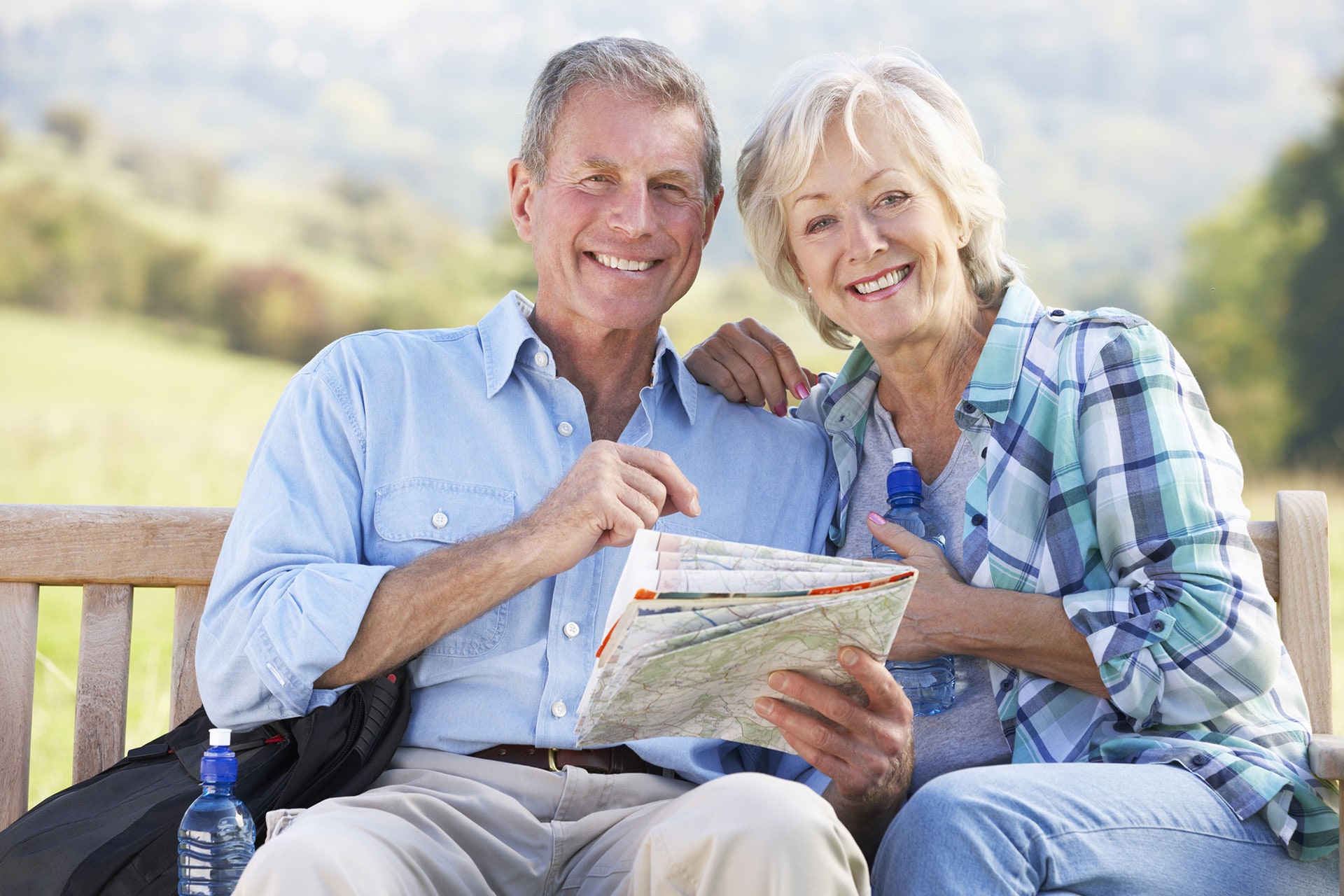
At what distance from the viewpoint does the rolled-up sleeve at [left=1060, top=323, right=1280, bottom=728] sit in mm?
2139

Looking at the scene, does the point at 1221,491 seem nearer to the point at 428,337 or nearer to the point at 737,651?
the point at 737,651

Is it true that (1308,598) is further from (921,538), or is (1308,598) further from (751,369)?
(751,369)

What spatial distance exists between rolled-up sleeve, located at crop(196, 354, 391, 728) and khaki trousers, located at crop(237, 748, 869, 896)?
0.82 ft

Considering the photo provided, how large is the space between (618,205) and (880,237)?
58 cm

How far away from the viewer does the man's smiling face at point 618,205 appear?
2701 mm

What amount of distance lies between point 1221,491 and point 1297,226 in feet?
56.8

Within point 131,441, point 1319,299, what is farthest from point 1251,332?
A: point 131,441

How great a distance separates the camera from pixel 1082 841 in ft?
6.23

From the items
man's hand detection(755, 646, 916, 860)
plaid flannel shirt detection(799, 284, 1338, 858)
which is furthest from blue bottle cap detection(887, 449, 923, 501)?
man's hand detection(755, 646, 916, 860)

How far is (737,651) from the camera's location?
1.73 m

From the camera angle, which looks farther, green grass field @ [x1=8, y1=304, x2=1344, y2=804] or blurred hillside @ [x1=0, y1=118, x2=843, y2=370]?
blurred hillside @ [x1=0, y1=118, x2=843, y2=370]

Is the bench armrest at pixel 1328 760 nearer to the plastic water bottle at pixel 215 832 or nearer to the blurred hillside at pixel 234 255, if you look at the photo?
the plastic water bottle at pixel 215 832

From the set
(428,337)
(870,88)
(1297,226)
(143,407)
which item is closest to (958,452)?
(870,88)

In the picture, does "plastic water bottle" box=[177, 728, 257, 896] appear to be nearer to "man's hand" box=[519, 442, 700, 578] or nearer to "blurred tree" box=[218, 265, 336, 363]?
"man's hand" box=[519, 442, 700, 578]
